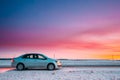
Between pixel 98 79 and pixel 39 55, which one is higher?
pixel 39 55

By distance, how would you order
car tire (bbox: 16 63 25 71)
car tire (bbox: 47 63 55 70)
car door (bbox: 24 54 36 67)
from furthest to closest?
car door (bbox: 24 54 36 67)
car tire (bbox: 16 63 25 71)
car tire (bbox: 47 63 55 70)

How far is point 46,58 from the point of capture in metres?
24.8

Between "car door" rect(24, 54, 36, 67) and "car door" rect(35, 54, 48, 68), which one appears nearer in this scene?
"car door" rect(35, 54, 48, 68)

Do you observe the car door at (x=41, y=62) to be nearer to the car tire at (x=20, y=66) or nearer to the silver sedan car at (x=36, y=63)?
the silver sedan car at (x=36, y=63)

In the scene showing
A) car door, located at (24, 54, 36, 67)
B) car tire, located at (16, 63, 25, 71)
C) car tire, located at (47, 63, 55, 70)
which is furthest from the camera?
car door, located at (24, 54, 36, 67)

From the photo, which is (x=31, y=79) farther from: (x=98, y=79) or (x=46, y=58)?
(x=46, y=58)

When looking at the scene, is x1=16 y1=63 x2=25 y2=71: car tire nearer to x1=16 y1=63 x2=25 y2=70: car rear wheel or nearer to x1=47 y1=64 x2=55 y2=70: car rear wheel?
x1=16 y1=63 x2=25 y2=70: car rear wheel

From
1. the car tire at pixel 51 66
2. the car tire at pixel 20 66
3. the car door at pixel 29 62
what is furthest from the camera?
the car door at pixel 29 62

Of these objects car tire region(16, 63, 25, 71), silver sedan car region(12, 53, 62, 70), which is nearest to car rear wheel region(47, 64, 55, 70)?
silver sedan car region(12, 53, 62, 70)

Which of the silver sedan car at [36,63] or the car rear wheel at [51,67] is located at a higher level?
the silver sedan car at [36,63]

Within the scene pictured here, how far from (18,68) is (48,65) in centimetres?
303

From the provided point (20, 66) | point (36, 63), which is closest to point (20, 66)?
point (20, 66)

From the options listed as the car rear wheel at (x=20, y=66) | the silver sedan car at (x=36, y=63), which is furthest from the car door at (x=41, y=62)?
the car rear wheel at (x=20, y=66)

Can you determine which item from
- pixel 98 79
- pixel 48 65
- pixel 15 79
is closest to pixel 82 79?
pixel 98 79
